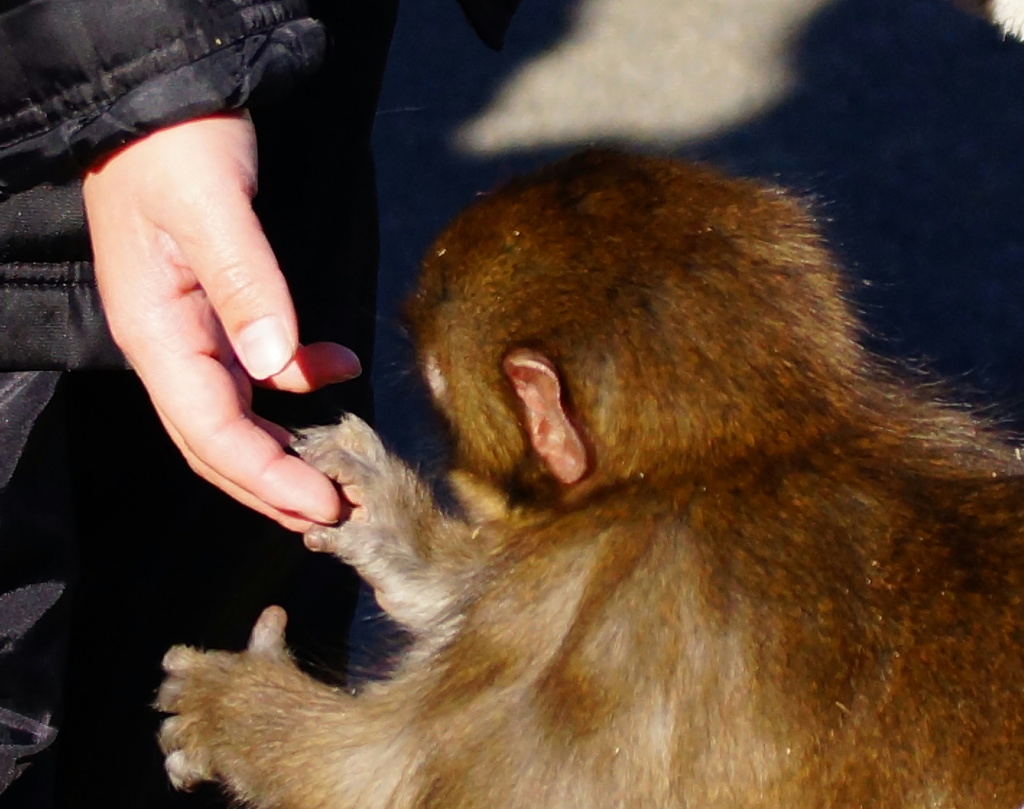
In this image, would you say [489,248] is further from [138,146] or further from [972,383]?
[972,383]

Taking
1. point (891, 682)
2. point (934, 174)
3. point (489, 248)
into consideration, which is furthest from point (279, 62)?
point (934, 174)

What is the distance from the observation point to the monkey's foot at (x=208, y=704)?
2518 mm

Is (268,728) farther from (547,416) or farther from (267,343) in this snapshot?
(267,343)

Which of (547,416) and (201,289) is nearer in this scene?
(201,289)

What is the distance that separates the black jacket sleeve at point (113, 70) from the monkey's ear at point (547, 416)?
1.75ft

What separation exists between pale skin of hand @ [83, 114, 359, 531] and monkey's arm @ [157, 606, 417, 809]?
547 millimetres

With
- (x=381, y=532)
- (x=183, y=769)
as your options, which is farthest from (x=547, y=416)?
(x=183, y=769)

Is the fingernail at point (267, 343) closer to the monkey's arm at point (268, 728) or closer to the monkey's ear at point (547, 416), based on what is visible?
the monkey's ear at point (547, 416)

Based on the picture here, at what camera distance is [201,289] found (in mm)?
1833

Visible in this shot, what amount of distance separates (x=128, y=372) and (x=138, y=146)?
0.55 m

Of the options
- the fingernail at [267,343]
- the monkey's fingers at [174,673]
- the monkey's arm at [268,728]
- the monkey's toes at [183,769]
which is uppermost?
the fingernail at [267,343]

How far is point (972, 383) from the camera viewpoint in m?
3.73

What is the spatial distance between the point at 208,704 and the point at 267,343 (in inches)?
42.1

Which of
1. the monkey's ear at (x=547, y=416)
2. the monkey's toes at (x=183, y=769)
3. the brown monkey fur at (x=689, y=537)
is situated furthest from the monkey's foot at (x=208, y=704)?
the monkey's ear at (x=547, y=416)
